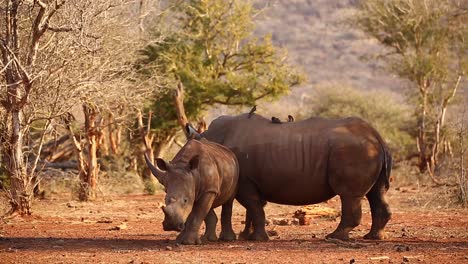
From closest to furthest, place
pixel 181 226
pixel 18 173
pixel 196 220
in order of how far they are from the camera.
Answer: pixel 181 226 < pixel 196 220 < pixel 18 173

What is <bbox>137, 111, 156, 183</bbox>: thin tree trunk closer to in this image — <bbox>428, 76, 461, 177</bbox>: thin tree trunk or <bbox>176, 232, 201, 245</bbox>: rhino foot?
<bbox>428, 76, 461, 177</bbox>: thin tree trunk

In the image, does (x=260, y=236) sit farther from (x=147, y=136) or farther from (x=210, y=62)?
(x=210, y=62)

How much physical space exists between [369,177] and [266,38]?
56.9 feet

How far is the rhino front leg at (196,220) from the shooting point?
1248 centimetres

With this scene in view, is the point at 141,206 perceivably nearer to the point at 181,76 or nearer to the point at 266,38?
the point at 181,76

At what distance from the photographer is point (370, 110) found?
4206cm

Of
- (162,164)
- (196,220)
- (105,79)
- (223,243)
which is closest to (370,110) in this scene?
(105,79)

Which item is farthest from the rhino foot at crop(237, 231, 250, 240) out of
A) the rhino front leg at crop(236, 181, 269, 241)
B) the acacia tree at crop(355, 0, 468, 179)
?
the acacia tree at crop(355, 0, 468, 179)

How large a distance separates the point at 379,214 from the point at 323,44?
67231mm

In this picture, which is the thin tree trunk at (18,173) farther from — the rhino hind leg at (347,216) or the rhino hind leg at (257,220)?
the rhino hind leg at (347,216)

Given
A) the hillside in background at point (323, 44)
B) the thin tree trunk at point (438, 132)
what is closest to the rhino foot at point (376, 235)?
the thin tree trunk at point (438, 132)

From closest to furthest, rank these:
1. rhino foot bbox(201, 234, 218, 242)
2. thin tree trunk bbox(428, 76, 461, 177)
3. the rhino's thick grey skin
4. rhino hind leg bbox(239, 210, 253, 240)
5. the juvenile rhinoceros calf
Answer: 1. the juvenile rhinoceros calf
2. the rhino's thick grey skin
3. rhino foot bbox(201, 234, 218, 242)
4. rhino hind leg bbox(239, 210, 253, 240)
5. thin tree trunk bbox(428, 76, 461, 177)

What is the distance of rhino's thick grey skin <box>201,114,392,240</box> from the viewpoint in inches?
510

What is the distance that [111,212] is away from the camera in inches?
774
